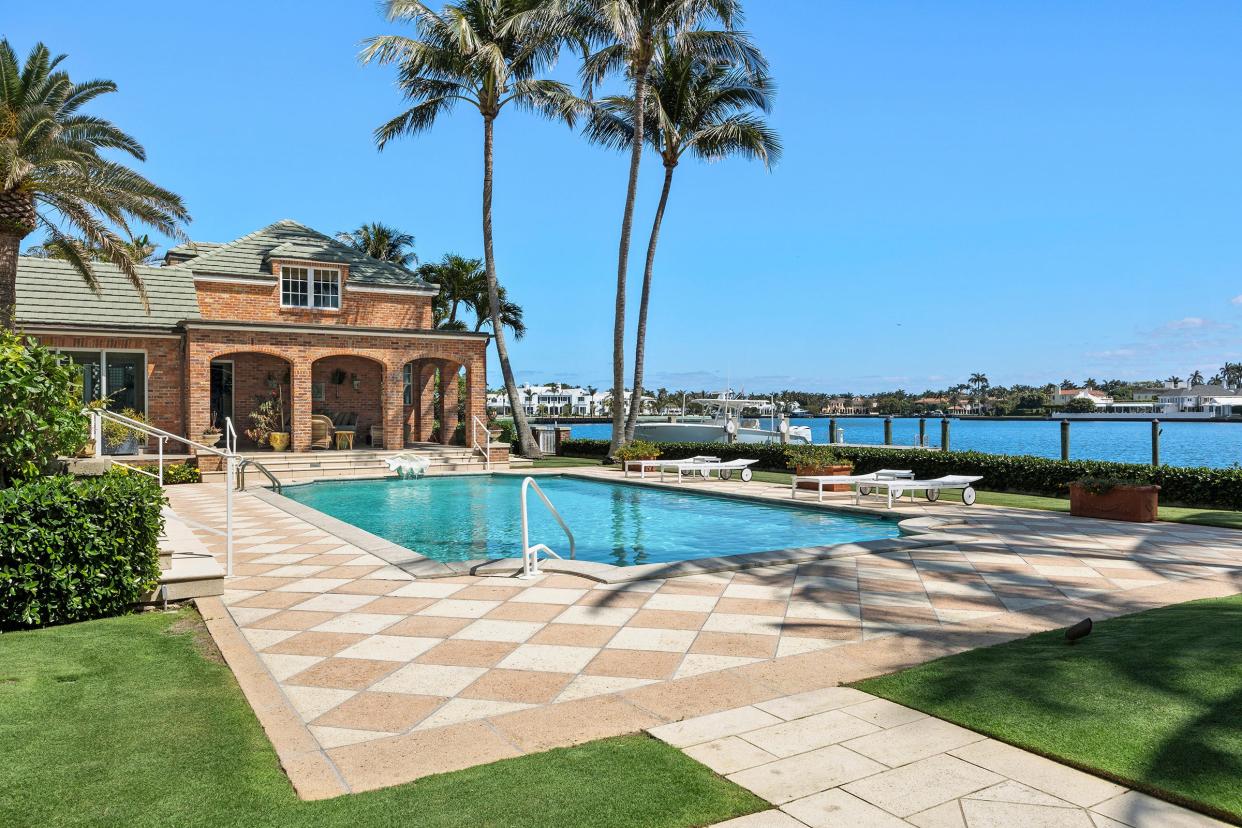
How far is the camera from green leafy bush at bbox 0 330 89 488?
5.80 meters

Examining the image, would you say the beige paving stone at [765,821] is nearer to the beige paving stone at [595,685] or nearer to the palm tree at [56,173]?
the beige paving stone at [595,685]

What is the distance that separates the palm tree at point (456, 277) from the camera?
121ft

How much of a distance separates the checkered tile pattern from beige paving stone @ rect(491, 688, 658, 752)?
0.15 m

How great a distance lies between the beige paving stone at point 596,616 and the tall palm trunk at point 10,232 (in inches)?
537

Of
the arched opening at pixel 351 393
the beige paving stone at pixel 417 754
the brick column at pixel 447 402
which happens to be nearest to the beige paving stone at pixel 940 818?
the beige paving stone at pixel 417 754

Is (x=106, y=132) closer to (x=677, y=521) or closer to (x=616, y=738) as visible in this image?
(x=677, y=521)

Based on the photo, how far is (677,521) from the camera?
12938 millimetres

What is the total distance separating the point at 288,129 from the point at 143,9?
5.08 metres

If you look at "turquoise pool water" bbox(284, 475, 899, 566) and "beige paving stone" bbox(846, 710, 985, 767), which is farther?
"turquoise pool water" bbox(284, 475, 899, 566)

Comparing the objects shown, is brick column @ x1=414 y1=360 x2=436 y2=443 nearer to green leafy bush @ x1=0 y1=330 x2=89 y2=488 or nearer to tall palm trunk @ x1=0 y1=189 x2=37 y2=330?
tall palm trunk @ x1=0 y1=189 x2=37 y2=330

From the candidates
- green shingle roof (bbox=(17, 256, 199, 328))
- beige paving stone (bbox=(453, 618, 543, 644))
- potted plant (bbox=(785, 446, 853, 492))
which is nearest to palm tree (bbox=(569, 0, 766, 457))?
potted plant (bbox=(785, 446, 853, 492))

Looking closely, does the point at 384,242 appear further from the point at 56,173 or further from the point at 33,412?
the point at 33,412

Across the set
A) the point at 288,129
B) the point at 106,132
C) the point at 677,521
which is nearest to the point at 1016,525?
the point at 677,521

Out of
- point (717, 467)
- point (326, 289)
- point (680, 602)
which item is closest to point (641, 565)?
point (680, 602)
